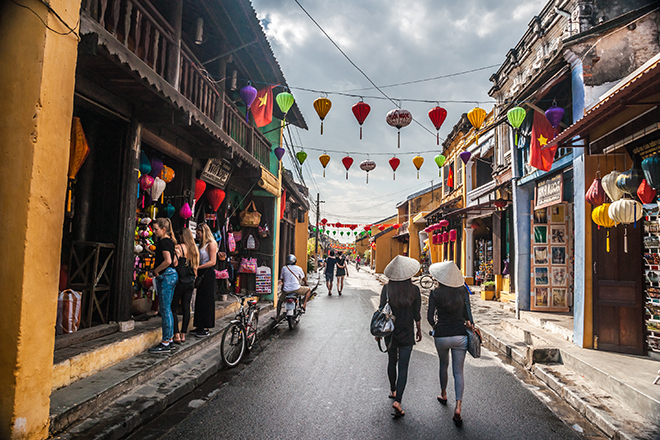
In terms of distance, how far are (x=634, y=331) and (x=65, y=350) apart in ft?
27.6

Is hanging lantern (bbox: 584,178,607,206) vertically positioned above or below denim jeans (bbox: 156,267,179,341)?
above

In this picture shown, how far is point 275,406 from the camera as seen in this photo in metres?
4.39

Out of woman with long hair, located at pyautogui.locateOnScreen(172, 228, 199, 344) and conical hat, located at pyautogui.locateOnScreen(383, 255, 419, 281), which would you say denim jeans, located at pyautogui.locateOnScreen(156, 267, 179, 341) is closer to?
woman with long hair, located at pyautogui.locateOnScreen(172, 228, 199, 344)

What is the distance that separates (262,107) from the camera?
10625 mm

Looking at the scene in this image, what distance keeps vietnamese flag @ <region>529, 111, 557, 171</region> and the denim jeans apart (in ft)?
26.2

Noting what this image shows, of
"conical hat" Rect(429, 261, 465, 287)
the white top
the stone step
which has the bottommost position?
the stone step

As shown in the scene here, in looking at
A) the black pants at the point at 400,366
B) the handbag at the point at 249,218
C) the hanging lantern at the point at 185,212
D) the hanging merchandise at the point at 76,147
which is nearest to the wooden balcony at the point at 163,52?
the hanging merchandise at the point at 76,147

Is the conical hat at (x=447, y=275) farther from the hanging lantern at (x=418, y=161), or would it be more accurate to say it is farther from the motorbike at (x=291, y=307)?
the hanging lantern at (x=418, y=161)

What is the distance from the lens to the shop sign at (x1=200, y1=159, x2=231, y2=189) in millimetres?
8867

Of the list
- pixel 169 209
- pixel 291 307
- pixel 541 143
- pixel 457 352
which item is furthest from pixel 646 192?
pixel 169 209

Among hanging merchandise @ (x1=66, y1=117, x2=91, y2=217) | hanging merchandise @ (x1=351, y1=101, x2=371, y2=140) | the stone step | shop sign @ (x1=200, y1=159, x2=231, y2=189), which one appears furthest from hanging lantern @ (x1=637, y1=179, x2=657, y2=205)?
shop sign @ (x1=200, y1=159, x2=231, y2=189)

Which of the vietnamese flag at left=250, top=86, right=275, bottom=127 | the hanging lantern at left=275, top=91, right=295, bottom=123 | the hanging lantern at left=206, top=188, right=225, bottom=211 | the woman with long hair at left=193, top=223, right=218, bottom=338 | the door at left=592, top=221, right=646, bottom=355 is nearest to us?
the door at left=592, top=221, right=646, bottom=355

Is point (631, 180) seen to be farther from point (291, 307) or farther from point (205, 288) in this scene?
point (205, 288)

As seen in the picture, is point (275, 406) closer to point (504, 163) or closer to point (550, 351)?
point (550, 351)
